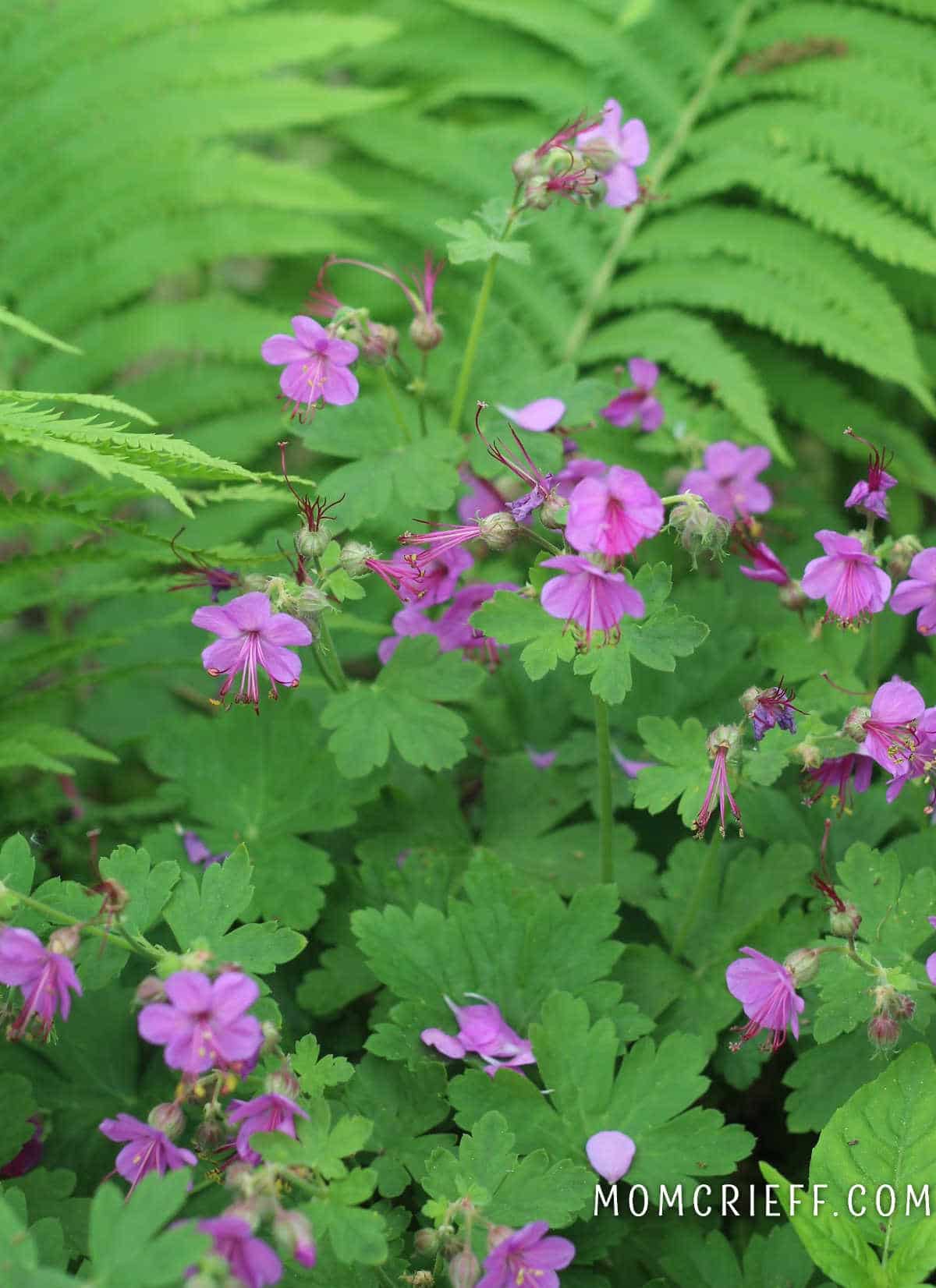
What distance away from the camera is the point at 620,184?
1890mm

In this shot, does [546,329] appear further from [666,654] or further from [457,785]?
[666,654]

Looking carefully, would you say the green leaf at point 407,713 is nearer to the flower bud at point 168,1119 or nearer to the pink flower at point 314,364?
the pink flower at point 314,364

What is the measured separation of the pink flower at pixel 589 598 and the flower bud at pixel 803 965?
1.52ft

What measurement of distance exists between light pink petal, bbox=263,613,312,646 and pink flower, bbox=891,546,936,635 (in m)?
0.79

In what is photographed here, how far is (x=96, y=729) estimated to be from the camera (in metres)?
2.47

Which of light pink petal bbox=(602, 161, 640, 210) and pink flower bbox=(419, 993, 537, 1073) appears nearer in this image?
pink flower bbox=(419, 993, 537, 1073)

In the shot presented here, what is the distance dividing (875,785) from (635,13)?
1.71 meters

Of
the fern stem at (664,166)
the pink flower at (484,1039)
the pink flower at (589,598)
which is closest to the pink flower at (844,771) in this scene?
the pink flower at (589,598)

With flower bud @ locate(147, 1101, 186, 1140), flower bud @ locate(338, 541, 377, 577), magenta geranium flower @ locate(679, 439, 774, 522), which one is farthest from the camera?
magenta geranium flower @ locate(679, 439, 774, 522)

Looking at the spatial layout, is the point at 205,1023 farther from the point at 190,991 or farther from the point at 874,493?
the point at 874,493

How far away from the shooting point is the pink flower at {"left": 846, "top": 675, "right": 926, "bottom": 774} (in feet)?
4.92

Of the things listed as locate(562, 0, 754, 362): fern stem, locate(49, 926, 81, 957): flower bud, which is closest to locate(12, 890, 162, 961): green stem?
locate(49, 926, 81, 957): flower bud

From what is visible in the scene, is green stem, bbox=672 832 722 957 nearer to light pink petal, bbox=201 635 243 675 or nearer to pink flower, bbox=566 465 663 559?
pink flower, bbox=566 465 663 559

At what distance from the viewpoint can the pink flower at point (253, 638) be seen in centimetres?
146
